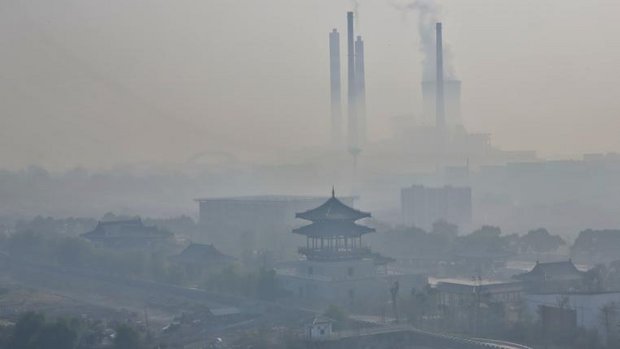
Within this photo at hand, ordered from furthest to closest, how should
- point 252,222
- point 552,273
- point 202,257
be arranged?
point 252,222 → point 202,257 → point 552,273

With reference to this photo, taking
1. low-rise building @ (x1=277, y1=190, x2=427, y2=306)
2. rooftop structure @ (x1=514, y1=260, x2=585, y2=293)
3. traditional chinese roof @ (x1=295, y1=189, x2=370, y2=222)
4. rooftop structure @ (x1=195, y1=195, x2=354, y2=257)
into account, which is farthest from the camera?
rooftop structure @ (x1=195, y1=195, x2=354, y2=257)

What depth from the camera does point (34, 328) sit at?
1712cm

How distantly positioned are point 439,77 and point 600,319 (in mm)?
27303

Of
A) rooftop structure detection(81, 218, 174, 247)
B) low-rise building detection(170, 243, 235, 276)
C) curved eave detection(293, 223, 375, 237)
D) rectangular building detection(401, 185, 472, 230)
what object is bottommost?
low-rise building detection(170, 243, 235, 276)

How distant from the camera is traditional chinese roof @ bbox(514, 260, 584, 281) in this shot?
22516 millimetres

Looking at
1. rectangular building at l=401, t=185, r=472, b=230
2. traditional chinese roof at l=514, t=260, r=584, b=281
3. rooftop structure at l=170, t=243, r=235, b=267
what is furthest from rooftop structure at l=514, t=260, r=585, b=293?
rectangular building at l=401, t=185, r=472, b=230

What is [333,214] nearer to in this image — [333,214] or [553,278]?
[333,214]

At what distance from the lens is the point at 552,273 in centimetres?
2281

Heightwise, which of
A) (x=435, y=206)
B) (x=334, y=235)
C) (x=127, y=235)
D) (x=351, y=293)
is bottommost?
(x=351, y=293)

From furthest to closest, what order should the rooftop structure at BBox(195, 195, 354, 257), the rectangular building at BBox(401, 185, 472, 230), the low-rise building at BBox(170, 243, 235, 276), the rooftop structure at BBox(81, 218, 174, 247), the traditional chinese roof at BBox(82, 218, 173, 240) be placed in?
the rectangular building at BBox(401, 185, 472, 230)
the traditional chinese roof at BBox(82, 218, 173, 240)
the rooftop structure at BBox(81, 218, 174, 247)
the rooftop structure at BBox(195, 195, 354, 257)
the low-rise building at BBox(170, 243, 235, 276)

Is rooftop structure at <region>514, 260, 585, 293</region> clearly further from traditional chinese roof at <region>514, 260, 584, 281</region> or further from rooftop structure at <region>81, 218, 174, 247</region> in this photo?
rooftop structure at <region>81, 218, 174, 247</region>

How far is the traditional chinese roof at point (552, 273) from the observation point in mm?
22516

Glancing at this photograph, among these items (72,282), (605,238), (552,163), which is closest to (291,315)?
(72,282)

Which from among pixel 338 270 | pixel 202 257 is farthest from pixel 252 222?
pixel 338 270
